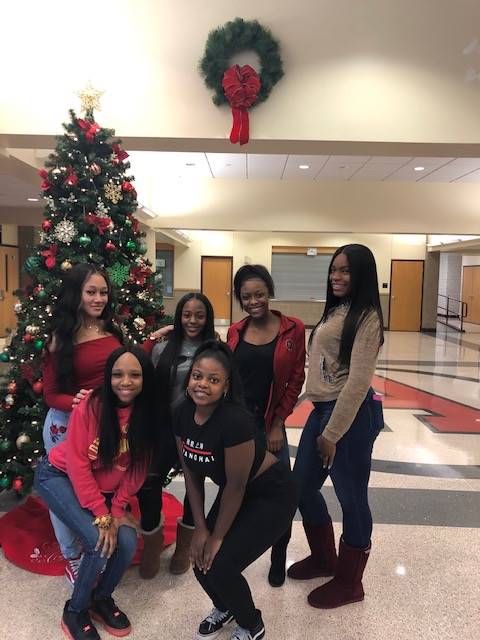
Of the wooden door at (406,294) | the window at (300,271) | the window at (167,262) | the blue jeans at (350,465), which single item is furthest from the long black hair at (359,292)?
the window at (167,262)

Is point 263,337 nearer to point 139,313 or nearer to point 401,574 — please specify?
point 139,313

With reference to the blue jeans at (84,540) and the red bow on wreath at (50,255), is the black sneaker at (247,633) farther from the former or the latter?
the red bow on wreath at (50,255)

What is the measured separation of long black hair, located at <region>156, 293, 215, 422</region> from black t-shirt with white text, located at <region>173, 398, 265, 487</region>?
0.89 feet

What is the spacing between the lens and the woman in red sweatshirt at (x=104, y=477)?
69.0 inches

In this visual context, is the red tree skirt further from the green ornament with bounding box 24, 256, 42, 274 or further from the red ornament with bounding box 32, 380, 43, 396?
the green ornament with bounding box 24, 256, 42, 274

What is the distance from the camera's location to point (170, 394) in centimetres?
197

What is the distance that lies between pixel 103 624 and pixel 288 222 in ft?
25.7

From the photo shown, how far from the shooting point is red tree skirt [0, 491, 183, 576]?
2.23 meters

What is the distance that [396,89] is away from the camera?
12.4 ft

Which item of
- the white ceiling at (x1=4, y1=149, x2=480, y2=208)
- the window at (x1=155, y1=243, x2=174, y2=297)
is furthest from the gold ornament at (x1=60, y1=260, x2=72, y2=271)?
the window at (x1=155, y1=243, x2=174, y2=297)

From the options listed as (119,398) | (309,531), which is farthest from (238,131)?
(309,531)

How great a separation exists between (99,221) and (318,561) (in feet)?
6.71

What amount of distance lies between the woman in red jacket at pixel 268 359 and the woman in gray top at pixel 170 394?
0.17 m

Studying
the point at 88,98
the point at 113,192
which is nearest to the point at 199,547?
the point at 113,192
